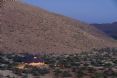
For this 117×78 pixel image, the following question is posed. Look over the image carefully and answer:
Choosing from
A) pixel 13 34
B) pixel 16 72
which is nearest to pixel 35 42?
pixel 13 34

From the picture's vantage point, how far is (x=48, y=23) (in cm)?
6950

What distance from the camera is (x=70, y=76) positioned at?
3475 cm

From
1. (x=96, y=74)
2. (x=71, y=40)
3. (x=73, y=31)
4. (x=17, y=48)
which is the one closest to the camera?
(x=96, y=74)

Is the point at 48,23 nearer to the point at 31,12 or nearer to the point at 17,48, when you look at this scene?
the point at 31,12

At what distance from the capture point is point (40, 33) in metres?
64.9

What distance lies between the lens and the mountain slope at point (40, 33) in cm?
5959

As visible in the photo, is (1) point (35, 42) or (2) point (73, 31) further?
(2) point (73, 31)

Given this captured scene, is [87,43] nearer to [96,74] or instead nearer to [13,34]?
[13,34]

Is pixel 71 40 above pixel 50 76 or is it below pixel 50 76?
above

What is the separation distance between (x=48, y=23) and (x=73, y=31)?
12.5ft

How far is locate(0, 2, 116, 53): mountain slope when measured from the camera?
196ft

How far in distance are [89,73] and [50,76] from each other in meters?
2.83

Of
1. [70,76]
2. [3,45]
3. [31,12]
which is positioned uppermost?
[31,12]

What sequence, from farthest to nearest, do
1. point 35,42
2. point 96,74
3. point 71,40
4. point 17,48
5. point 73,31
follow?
point 73,31 → point 71,40 → point 35,42 → point 17,48 → point 96,74
